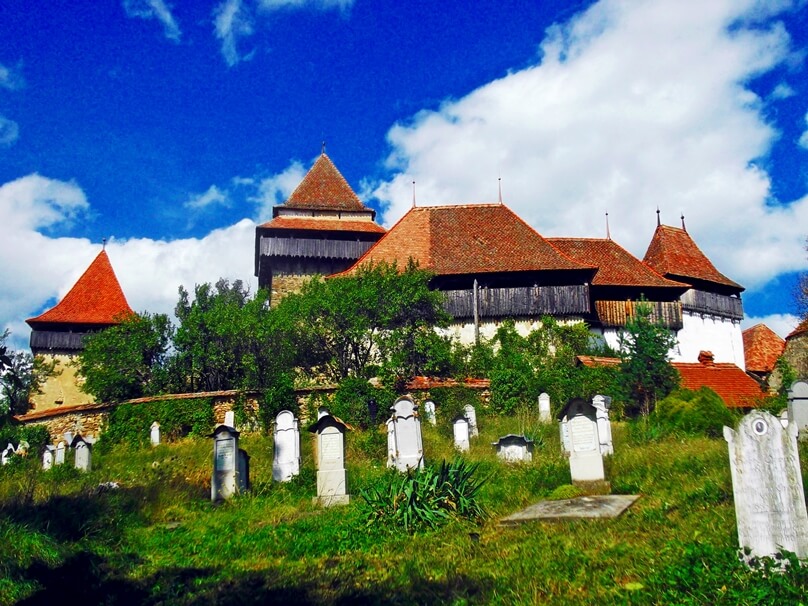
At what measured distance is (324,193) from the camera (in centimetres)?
3338

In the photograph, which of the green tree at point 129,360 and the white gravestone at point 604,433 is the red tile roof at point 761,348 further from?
the green tree at point 129,360

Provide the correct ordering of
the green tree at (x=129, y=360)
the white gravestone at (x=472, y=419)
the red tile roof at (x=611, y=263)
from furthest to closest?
the red tile roof at (x=611, y=263) < the green tree at (x=129, y=360) < the white gravestone at (x=472, y=419)

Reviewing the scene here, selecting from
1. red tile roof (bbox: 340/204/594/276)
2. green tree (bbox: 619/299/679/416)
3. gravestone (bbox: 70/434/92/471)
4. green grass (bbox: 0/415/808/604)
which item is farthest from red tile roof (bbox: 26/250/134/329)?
green grass (bbox: 0/415/808/604)

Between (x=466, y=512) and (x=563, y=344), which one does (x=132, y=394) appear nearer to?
(x=563, y=344)

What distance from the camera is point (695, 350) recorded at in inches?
1174

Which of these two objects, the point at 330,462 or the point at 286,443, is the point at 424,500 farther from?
the point at 286,443

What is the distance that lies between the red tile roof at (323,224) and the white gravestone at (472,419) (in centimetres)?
1429

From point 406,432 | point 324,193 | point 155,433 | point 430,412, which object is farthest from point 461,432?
point 324,193

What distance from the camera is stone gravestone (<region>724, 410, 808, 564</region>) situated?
5.23 m

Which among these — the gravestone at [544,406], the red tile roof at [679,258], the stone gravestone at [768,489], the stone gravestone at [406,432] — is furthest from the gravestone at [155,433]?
the red tile roof at [679,258]

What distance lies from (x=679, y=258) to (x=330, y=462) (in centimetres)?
2521

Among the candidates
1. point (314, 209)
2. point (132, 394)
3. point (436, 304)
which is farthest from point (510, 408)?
point (314, 209)

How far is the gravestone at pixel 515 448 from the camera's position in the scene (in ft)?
41.2

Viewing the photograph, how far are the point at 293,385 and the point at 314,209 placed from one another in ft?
44.2
